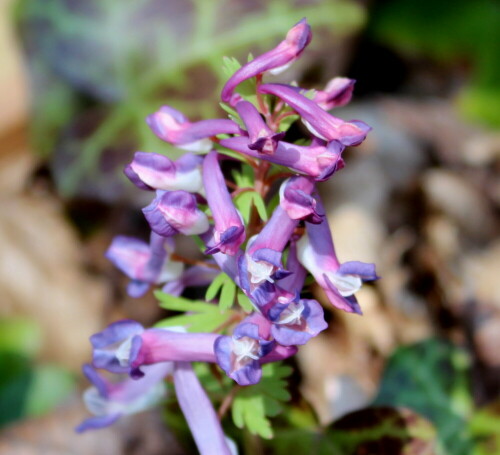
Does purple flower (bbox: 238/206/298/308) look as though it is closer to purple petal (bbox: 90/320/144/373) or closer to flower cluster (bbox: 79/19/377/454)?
flower cluster (bbox: 79/19/377/454)

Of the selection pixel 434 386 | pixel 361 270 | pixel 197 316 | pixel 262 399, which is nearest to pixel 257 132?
pixel 361 270

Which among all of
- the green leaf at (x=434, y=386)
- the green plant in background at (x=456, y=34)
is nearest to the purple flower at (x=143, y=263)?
the green leaf at (x=434, y=386)

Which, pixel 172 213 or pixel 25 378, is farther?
pixel 25 378

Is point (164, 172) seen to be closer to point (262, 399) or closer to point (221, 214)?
point (221, 214)

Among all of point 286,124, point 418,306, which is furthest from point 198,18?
point 286,124

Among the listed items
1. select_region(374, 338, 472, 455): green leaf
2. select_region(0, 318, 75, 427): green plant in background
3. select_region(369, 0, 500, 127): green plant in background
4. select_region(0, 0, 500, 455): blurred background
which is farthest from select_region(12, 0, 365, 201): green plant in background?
select_region(374, 338, 472, 455): green leaf

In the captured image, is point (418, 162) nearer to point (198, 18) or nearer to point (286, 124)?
point (198, 18)
